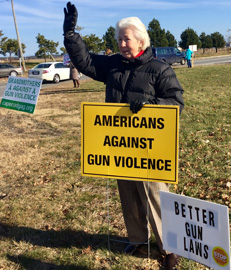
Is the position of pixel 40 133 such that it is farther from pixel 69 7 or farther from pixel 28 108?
pixel 69 7

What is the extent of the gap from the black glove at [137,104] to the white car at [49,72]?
66.0 feet

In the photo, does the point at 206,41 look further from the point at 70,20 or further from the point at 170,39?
the point at 70,20

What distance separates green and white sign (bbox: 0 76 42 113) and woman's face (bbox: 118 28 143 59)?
125 inches

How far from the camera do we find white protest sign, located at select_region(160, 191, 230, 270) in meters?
2.06

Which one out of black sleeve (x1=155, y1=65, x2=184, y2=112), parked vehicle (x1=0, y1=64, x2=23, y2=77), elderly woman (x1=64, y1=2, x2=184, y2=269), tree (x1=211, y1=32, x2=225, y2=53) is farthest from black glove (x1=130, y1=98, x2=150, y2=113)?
tree (x1=211, y1=32, x2=225, y2=53)

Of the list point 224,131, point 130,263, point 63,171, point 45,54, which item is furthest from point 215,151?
point 45,54

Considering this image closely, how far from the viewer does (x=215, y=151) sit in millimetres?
5648

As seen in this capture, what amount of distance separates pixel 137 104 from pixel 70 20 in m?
0.91

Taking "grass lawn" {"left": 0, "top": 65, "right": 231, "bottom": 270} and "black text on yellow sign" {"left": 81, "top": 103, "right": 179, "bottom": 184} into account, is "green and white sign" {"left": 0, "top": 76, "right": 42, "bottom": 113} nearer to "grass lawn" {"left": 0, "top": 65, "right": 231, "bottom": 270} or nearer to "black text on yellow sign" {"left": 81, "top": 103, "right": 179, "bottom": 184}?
"grass lawn" {"left": 0, "top": 65, "right": 231, "bottom": 270}

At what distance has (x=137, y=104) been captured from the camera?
2346mm

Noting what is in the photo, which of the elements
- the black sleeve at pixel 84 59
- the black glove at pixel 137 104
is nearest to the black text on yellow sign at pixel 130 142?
the black glove at pixel 137 104

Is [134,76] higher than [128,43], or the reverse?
[128,43]

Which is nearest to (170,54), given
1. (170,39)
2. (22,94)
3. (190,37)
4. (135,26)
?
(190,37)

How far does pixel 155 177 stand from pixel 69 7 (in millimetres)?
1514
